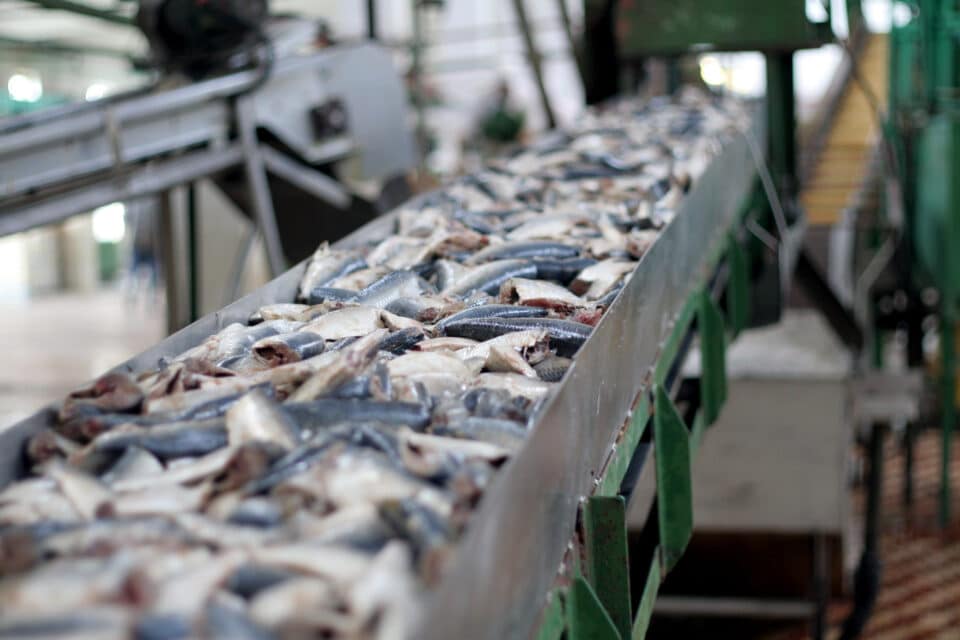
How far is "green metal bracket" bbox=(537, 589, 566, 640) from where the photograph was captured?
1695mm

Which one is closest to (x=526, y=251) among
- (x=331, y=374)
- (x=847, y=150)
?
(x=331, y=374)

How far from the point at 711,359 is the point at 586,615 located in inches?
75.8

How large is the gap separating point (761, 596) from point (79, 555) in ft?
22.6

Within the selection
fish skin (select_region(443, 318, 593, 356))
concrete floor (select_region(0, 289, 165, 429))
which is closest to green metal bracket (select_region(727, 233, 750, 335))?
fish skin (select_region(443, 318, 593, 356))

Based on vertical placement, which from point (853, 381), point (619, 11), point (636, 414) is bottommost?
point (853, 381)

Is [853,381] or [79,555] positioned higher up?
[79,555]

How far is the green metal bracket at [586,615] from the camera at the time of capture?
1.84 metres

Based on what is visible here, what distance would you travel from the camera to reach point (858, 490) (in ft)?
32.1

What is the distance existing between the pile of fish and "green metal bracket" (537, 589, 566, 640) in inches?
10.6

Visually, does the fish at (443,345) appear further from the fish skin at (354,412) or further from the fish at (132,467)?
Answer: the fish at (132,467)

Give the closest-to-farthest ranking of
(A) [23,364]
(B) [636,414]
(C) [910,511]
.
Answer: (B) [636,414] → (C) [910,511] → (A) [23,364]

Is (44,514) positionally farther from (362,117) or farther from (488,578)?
(362,117)

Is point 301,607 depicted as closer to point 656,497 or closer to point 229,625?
point 229,625

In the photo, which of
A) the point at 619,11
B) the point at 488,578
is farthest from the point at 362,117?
the point at 488,578
